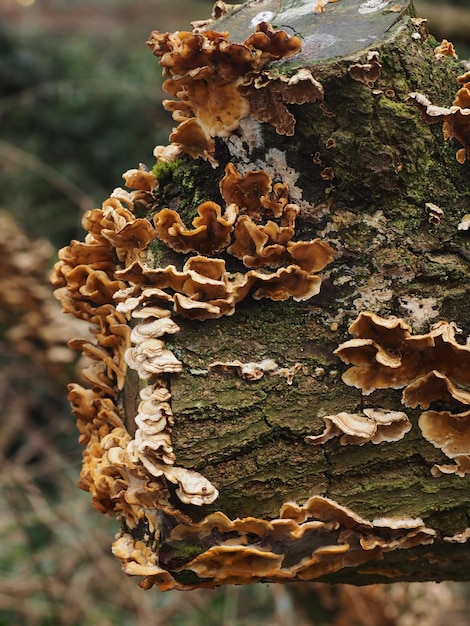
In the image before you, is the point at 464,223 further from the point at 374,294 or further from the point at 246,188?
the point at 246,188

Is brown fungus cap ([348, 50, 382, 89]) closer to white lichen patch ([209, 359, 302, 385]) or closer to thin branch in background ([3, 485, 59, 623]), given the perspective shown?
white lichen patch ([209, 359, 302, 385])

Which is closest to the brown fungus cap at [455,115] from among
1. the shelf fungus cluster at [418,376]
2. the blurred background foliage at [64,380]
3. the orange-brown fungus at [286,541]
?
the shelf fungus cluster at [418,376]

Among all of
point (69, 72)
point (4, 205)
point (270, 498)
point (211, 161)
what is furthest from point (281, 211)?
point (69, 72)

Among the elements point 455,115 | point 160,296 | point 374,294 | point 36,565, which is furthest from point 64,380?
point 455,115

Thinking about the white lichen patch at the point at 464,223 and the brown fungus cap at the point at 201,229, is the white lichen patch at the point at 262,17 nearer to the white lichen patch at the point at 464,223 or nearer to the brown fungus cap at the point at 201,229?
the brown fungus cap at the point at 201,229

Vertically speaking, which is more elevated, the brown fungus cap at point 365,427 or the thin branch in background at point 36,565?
the brown fungus cap at point 365,427

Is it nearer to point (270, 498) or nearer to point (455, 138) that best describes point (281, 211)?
point (455, 138)

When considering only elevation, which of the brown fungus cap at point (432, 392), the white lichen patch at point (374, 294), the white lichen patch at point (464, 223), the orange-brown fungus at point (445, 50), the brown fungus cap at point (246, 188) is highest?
the orange-brown fungus at point (445, 50)
